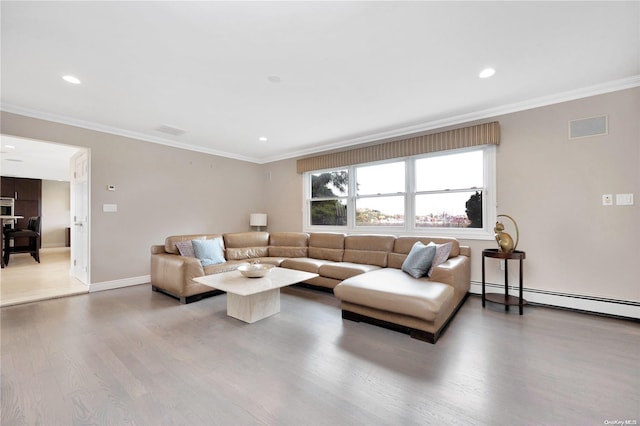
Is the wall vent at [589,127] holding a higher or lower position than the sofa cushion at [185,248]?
higher

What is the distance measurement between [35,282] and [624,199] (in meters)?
8.30

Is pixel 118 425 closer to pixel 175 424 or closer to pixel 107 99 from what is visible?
pixel 175 424

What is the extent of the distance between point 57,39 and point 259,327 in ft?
9.91

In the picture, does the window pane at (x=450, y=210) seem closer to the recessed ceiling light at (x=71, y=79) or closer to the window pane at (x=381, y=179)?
the window pane at (x=381, y=179)

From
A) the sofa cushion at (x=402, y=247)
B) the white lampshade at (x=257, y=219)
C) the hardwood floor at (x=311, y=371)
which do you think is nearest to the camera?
the hardwood floor at (x=311, y=371)

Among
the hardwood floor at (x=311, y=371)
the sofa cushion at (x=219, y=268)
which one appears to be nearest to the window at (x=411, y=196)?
the hardwood floor at (x=311, y=371)

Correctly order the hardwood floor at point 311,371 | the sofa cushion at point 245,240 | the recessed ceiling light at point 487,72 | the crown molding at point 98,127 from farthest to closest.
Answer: the sofa cushion at point 245,240 → the crown molding at point 98,127 → the recessed ceiling light at point 487,72 → the hardwood floor at point 311,371

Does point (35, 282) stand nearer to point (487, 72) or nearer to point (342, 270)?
point (342, 270)

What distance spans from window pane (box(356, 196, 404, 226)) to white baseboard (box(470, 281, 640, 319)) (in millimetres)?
1741

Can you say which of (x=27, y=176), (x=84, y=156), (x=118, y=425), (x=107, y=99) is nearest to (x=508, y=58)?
(x=118, y=425)

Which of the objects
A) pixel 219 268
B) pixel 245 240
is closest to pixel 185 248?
pixel 219 268

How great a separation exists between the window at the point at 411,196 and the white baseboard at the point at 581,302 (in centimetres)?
86

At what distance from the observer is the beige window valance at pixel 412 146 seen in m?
3.53

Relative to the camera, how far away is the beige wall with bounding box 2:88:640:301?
283 cm
